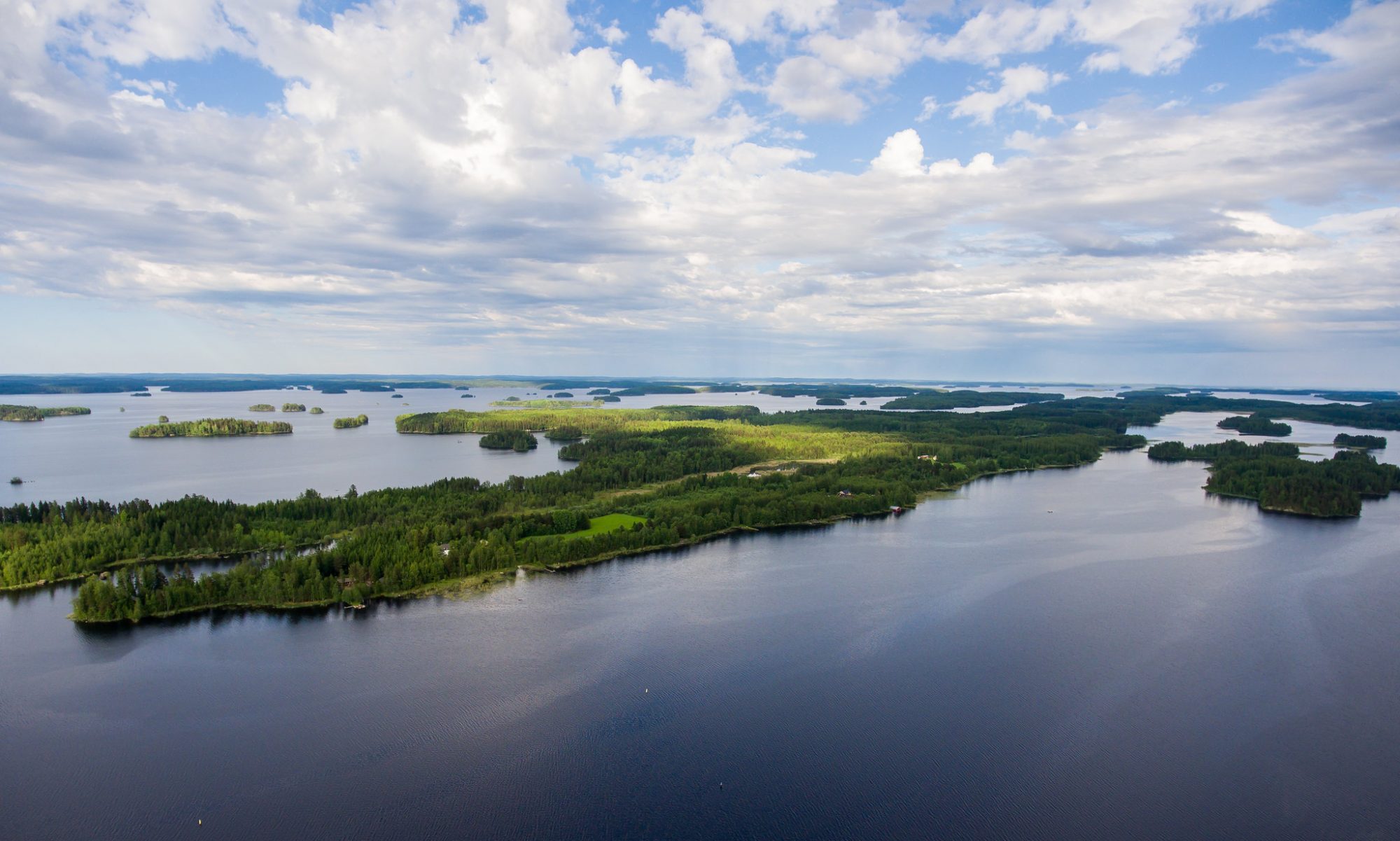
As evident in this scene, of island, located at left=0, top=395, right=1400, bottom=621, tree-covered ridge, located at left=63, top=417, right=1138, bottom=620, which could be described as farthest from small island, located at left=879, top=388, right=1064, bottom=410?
tree-covered ridge, located at left=63, top=417, right=1138, bottom=620

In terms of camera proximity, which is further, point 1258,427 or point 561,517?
point 1258,427

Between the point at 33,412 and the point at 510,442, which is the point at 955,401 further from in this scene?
the point at 33,412

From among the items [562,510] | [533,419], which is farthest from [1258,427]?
[562,510]

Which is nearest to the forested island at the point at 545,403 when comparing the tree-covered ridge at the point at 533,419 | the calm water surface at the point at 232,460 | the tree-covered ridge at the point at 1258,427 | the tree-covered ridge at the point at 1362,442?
the tree-covered ridge at the point at 533,419

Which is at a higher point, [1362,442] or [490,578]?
[1362,442]

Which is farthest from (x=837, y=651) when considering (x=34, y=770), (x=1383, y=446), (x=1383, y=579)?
(x=1383, y=446)

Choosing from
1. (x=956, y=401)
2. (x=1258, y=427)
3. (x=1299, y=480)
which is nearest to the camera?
(x=1299, y=480)

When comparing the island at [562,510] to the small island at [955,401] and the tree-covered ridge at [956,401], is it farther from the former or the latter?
the tree-covered ridge at [956,401]
